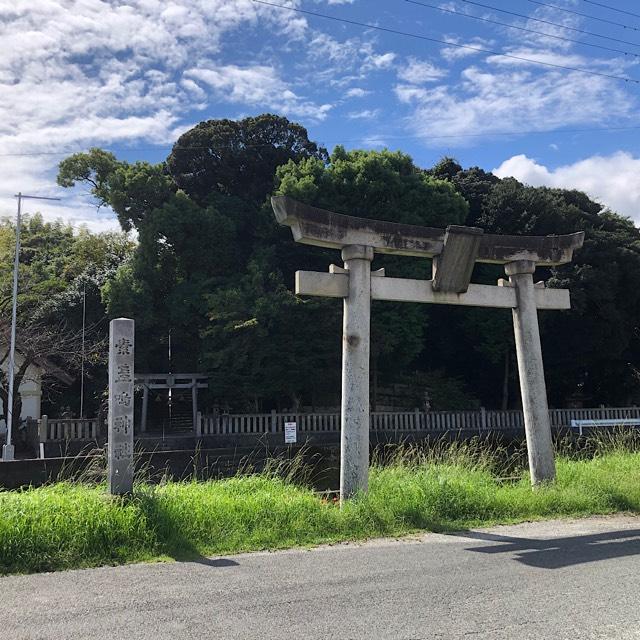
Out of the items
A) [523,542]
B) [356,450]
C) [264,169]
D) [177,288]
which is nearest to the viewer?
[523,542]

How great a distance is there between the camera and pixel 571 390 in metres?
26.3

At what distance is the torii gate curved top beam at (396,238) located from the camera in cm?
739

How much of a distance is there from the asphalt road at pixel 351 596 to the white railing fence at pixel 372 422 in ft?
44.3

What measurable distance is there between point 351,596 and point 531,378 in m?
5.41

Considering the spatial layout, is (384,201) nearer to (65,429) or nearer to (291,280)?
(291,280)

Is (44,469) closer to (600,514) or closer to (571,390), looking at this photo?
(600,514)

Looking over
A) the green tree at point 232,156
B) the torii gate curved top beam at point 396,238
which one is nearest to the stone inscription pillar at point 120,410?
the torii gate curved top beam at point 396,238

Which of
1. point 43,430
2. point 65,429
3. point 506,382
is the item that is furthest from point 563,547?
point 506,382

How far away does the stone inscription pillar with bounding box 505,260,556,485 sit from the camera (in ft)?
27.7

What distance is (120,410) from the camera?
618 cm

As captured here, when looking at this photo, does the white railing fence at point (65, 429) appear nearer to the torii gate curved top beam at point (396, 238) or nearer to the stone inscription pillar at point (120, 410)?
the stone inscription pillar at point (120, 410)

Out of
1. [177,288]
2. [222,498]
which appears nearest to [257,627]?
[222,498]

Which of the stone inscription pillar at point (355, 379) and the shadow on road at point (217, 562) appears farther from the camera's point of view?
the stone inscription pillar at point (355, 379)

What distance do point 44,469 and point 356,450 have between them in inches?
156
